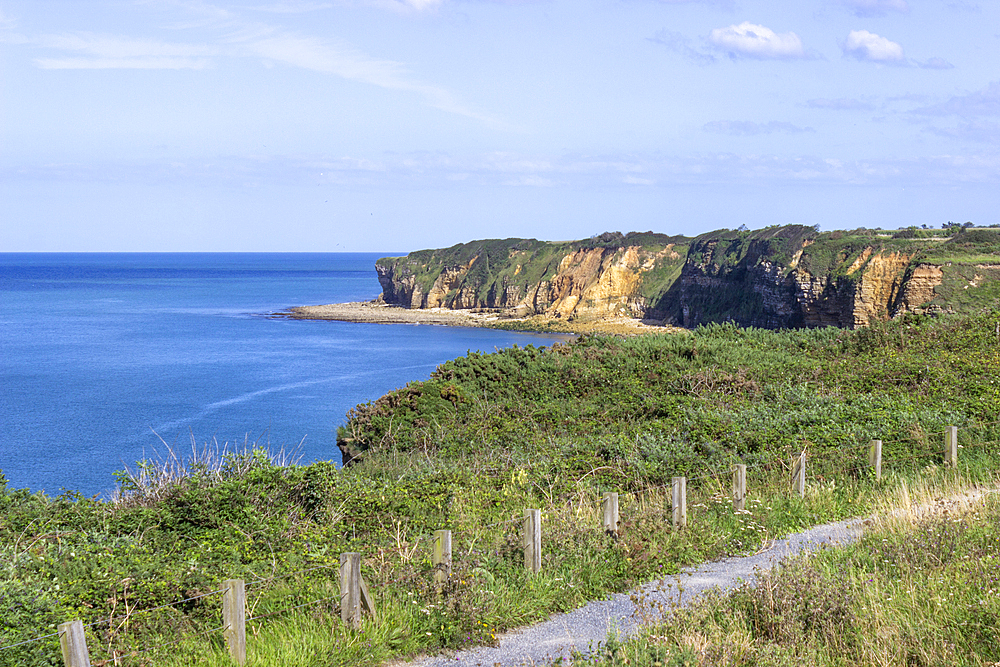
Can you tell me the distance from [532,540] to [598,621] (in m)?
1.16

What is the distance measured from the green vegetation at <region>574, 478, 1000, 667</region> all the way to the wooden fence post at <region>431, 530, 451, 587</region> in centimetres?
188

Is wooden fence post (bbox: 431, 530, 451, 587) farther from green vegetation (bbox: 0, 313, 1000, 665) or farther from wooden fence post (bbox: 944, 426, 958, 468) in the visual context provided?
wooden fence post (bbox: 944, 426, 958, 468)

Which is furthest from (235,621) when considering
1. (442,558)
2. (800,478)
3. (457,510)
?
(800,478)

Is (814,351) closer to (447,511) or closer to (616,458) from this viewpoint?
(616,458)

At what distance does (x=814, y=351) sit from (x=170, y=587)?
2291 cm

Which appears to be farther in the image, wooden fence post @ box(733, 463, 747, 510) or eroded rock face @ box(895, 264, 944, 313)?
eroded rock face @ box(895, 264, 944, 313)

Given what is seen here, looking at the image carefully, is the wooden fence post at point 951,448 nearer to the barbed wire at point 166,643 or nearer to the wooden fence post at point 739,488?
the wooden fence post at point 739,488

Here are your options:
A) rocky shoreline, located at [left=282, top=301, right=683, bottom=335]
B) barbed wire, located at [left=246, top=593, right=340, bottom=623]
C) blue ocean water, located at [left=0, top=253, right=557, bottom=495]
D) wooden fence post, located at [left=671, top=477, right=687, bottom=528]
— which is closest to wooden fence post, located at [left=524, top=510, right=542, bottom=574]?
barbed wire, located at [left=246, top=593, right=340, bottom=623]

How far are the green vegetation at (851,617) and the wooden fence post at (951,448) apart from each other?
5389mm

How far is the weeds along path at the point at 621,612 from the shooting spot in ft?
23.3

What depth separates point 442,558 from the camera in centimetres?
811

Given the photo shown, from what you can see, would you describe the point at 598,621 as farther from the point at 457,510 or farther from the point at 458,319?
the point at 458,319

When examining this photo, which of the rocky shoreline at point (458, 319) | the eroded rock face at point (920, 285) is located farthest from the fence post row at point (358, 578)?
the rocky shoreline at point (458, 319)

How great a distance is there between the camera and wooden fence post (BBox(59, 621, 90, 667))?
18.8 feet
